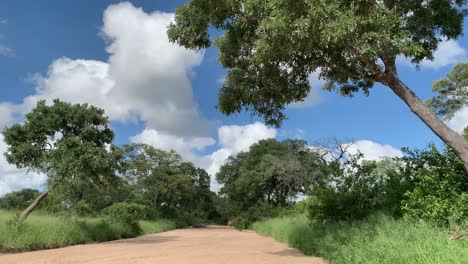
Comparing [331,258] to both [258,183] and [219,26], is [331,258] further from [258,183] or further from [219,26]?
[258,183]

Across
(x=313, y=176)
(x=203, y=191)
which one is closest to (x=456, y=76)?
(x=313, y=176)

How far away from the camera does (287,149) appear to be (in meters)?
52.8

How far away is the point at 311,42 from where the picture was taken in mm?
8891

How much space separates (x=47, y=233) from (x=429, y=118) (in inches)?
582

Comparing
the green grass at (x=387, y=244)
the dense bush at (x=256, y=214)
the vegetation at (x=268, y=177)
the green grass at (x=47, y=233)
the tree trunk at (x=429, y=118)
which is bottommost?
the green grass at (x=387, y=244)

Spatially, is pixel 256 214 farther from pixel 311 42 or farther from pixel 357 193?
pixel 311 42

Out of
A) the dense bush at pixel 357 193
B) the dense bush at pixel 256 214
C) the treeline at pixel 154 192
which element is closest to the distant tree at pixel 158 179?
the treeline at pixel 154 192

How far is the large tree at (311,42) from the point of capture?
8.66m

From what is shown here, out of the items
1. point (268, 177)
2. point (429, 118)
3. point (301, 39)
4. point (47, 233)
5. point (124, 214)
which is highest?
point (268, 177)

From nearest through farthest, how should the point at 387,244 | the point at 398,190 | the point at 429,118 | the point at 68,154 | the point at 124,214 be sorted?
the point at 387,244 < the point at 429,118 < the point at 398,190 < the point at 68,154 < the point at 124,214

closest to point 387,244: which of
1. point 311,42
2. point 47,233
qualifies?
point 311,42

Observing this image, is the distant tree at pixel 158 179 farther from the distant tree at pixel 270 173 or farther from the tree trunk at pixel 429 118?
the tree trunk at pixel 429 118

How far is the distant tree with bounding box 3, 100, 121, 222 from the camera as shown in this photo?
2020cm

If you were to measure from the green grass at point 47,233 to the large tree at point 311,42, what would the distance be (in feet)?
30.1
